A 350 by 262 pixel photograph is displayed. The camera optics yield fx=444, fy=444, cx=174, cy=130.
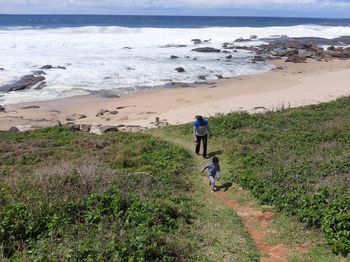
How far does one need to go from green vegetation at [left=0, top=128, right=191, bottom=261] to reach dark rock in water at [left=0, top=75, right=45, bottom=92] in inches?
761

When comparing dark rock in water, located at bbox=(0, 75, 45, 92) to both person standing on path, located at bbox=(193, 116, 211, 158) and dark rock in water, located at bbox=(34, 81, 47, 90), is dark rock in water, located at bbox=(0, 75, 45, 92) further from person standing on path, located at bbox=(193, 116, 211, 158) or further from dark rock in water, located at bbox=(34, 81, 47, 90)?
person standing on path, located at bbox=(193, 116, 211, 158)

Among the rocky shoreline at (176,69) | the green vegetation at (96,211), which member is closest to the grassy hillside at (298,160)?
the green vegetation at (96,211)

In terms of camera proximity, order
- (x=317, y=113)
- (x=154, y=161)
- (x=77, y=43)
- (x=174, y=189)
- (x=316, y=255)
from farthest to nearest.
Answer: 1. (x=77, y=43)
2. (x=317, y=113)
3. (x=154, y=161)
4. (x=174, y=189)
5. (x=316, y=255)

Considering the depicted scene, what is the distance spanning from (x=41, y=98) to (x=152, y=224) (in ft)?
76.2

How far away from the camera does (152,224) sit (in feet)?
28.3

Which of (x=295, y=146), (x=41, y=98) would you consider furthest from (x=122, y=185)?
(x=41, y=98)

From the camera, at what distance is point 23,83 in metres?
33.3

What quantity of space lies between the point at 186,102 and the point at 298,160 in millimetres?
16017

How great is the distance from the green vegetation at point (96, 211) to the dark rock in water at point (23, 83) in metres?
19.3

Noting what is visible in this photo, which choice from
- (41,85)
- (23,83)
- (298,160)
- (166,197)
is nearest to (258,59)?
(41,85)

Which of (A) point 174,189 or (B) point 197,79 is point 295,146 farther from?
(B) point 197,79

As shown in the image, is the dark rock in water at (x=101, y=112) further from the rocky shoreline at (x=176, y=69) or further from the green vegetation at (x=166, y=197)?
the green vegetation at (x=166, y=197)

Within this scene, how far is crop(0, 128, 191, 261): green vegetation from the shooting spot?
284 inches

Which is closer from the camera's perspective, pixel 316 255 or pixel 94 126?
pixel 316 255
